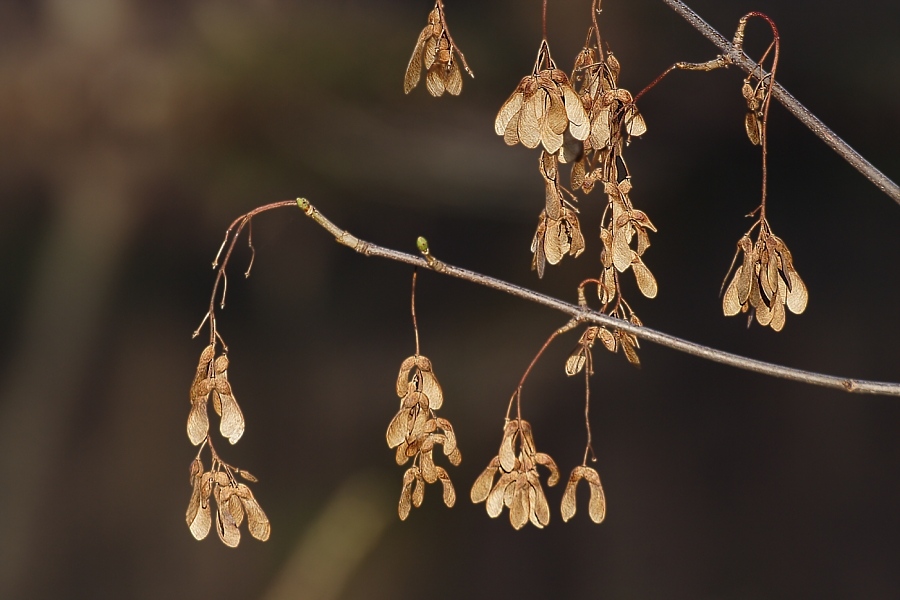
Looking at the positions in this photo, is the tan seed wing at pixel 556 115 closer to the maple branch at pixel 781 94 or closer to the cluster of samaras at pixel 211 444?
the maple branch at pixel 781 94

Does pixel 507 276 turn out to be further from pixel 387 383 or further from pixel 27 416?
pixel 27 416

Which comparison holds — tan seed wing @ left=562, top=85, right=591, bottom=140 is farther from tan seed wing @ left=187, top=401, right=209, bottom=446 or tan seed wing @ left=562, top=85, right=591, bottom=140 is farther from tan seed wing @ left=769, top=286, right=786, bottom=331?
tan seed wing @ left=187, top=401, right=209, bottom=446

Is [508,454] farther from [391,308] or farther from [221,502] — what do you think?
[391,308]

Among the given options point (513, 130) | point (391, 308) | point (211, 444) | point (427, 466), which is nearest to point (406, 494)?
point (427, 466)

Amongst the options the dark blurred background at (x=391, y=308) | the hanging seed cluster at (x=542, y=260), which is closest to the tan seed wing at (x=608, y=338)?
the hanging seed cluster at (x=542, y=260)

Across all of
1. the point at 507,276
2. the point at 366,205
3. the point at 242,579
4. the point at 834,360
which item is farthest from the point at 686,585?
the point at 366,205
